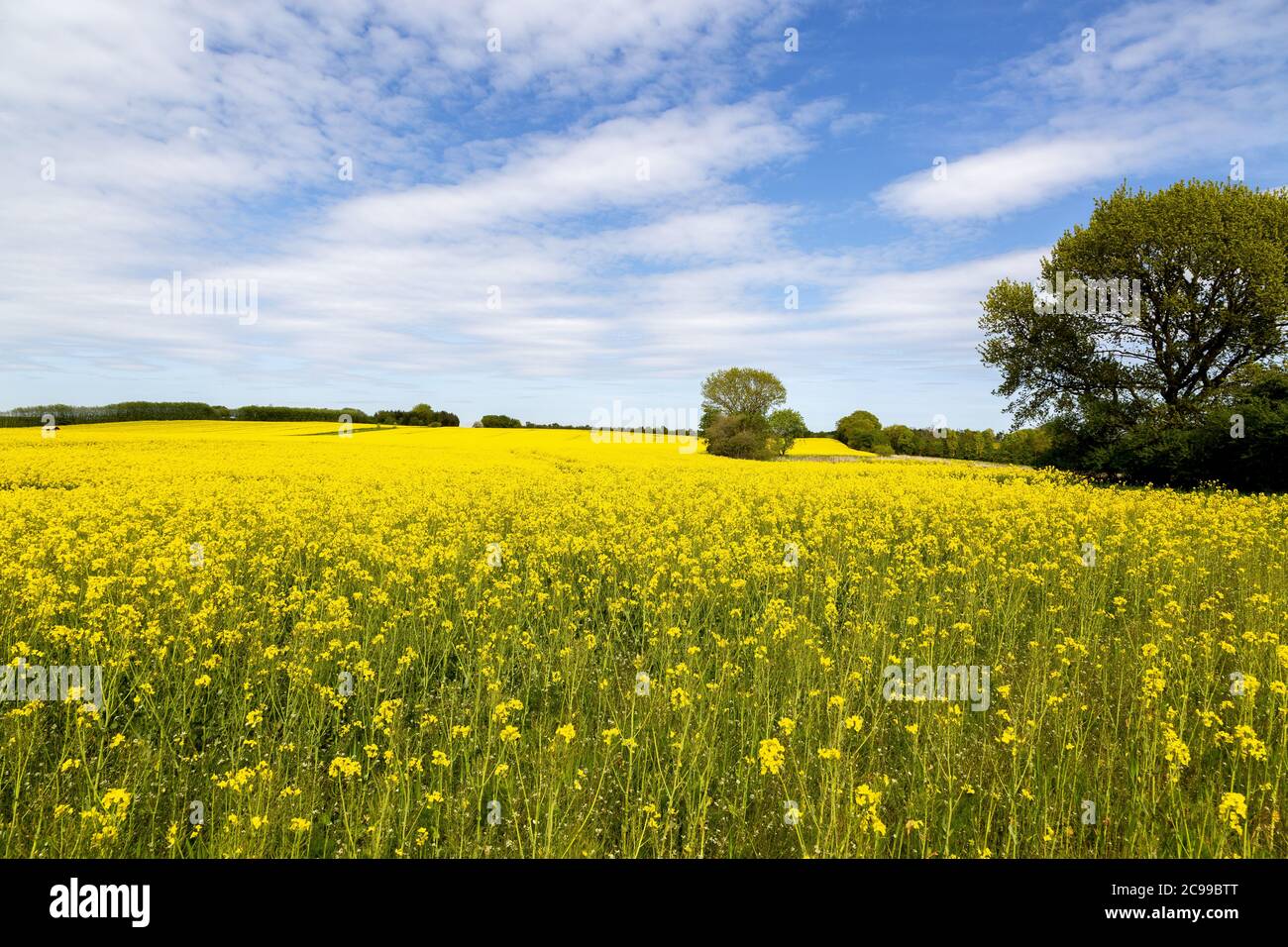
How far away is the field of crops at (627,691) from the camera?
3841mm

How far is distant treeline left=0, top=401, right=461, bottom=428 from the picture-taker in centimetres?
5166

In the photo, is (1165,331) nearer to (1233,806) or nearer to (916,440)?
(1233,806)

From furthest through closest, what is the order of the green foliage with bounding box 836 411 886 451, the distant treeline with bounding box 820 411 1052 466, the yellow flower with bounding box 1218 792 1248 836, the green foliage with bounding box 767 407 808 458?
1. the green foliage with bounding box 836 411 886 451
2. the distant treeline with bounding box 820 411 1052 466
3. the green foliage with bounding box 767 407 808 458
4. the yellow flower with bounding box 1218 792 1248 836

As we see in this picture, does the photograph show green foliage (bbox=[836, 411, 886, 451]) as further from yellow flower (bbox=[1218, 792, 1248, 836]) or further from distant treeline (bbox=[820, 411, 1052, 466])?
yellow flower (bbox=[1218, 792, 1248, 836])

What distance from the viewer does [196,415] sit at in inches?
2279

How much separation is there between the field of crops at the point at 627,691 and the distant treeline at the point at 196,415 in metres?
56.0

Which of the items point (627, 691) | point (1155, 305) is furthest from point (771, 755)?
point (1155, 305)

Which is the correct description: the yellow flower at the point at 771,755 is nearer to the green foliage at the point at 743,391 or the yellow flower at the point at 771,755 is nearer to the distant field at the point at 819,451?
the distant field at the point at 819,451

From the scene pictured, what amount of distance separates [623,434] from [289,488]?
48.8 m

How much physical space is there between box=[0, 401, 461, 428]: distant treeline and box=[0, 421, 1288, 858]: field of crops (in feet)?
184

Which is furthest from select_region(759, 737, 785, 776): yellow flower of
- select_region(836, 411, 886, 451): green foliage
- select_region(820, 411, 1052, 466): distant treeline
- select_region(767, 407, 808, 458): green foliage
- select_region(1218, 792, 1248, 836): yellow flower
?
select_region(836, 411, 886, 451): green foliage
